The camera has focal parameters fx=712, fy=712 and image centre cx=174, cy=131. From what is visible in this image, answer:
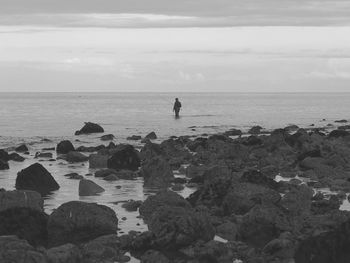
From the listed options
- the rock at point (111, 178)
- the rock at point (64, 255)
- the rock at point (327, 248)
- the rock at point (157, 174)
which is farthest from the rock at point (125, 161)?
the rock at point (327, 248)

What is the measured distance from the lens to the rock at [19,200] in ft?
52.0

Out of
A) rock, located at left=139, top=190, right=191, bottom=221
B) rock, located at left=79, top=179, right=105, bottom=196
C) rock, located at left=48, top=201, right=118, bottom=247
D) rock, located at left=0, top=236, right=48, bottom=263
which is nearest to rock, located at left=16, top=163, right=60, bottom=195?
rock, located at left=79, top=179, right=105, bottom=196

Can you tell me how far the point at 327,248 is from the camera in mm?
11172

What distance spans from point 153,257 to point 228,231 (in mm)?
2584

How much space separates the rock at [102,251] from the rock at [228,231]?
219cm

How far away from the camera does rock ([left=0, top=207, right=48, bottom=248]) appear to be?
13594 millimetres

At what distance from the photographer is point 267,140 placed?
34312 millimetres

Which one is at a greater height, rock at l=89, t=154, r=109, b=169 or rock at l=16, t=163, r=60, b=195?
rock at l=16, t=163, r=60, b=195

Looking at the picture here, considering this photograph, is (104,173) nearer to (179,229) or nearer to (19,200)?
(19,200)

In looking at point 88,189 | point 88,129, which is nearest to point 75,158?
point 88,189

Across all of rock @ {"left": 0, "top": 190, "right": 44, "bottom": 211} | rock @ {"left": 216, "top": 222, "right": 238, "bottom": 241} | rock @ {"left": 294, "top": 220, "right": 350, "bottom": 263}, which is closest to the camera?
rock @ {"left": 294, "top": 220, "right": 350, "bottom": 263}

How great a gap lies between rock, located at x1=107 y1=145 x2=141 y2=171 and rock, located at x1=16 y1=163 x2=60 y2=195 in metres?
5.72

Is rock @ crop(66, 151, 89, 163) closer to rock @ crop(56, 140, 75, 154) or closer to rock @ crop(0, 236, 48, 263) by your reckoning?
rock @ crop(56, 140, 75, 154)

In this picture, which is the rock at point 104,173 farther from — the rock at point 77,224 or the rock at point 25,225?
the rock at point 25,225
